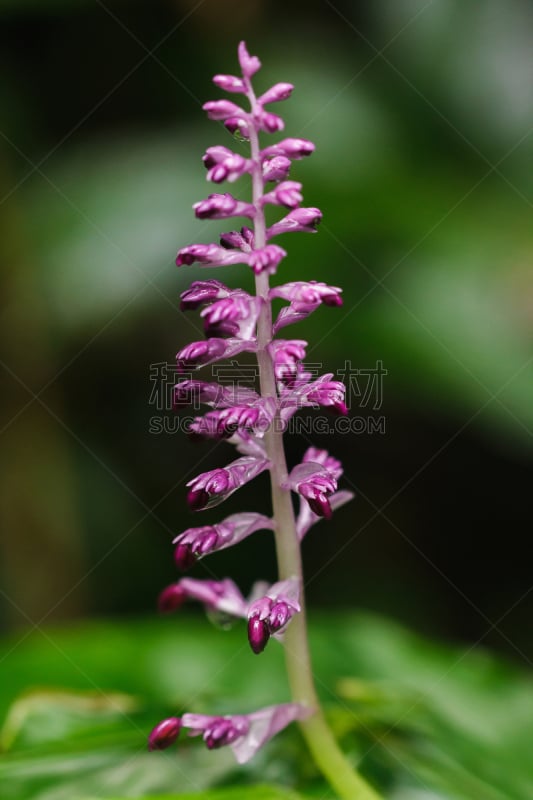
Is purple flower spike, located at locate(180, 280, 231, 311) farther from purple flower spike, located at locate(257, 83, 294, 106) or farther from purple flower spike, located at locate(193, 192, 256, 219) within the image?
purple flower spike, located at locate(257, 83, 294, 106)

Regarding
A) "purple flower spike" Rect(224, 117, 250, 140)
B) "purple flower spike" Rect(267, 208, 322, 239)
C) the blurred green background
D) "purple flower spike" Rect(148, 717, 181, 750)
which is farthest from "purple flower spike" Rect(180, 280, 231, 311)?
the blurred green background

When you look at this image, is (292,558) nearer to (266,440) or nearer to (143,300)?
(266,440)

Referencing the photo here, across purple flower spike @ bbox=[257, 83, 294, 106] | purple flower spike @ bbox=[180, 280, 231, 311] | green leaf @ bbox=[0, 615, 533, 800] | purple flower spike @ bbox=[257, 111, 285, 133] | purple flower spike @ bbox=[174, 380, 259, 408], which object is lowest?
green leaf @ bbox=[0, 615, 533, 800]

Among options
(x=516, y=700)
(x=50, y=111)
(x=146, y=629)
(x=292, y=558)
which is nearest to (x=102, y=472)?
(x=146, y=629)

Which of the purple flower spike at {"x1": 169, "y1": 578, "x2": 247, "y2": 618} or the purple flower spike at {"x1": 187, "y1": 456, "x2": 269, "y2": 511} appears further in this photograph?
the purple flower spike at {"x1": 169, "y1": 578, "x2": 247, "y2": 618}

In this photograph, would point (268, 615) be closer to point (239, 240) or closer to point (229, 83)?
point (239, 240)

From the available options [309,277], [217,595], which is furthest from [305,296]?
[309,277]
